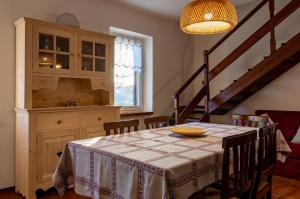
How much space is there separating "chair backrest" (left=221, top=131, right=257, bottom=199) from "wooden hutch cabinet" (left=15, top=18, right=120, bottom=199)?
6.17ft

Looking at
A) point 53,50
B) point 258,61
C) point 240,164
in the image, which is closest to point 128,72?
point 53,50

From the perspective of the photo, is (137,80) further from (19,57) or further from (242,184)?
(242,184)

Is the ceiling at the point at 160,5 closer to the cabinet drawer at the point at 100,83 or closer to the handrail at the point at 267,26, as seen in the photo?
the handrail at the point at 267,26

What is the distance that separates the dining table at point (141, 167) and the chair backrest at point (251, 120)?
3.04 feet

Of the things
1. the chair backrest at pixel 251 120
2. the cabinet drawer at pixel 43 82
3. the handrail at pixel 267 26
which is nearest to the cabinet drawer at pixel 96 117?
the cabinet drawer at pixel 43 82

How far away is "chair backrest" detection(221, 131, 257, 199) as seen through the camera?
1.33 metres

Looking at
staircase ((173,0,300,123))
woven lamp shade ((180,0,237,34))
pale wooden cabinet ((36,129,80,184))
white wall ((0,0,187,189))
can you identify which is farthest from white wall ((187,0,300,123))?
pale wooden cabinet ((36,129,80,184))

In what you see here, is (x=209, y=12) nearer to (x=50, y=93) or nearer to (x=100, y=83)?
(x=100, y=83)

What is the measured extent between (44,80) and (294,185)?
3.07 meters

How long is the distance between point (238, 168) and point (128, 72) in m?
2.96

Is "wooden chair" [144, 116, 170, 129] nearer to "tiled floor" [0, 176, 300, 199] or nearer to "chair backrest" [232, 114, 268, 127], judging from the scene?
"chair backrest" [232, 114, 268, 127]

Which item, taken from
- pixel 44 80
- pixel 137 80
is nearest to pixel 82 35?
pixel 44 80

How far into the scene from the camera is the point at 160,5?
3859 millimetres

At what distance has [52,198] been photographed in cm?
259
